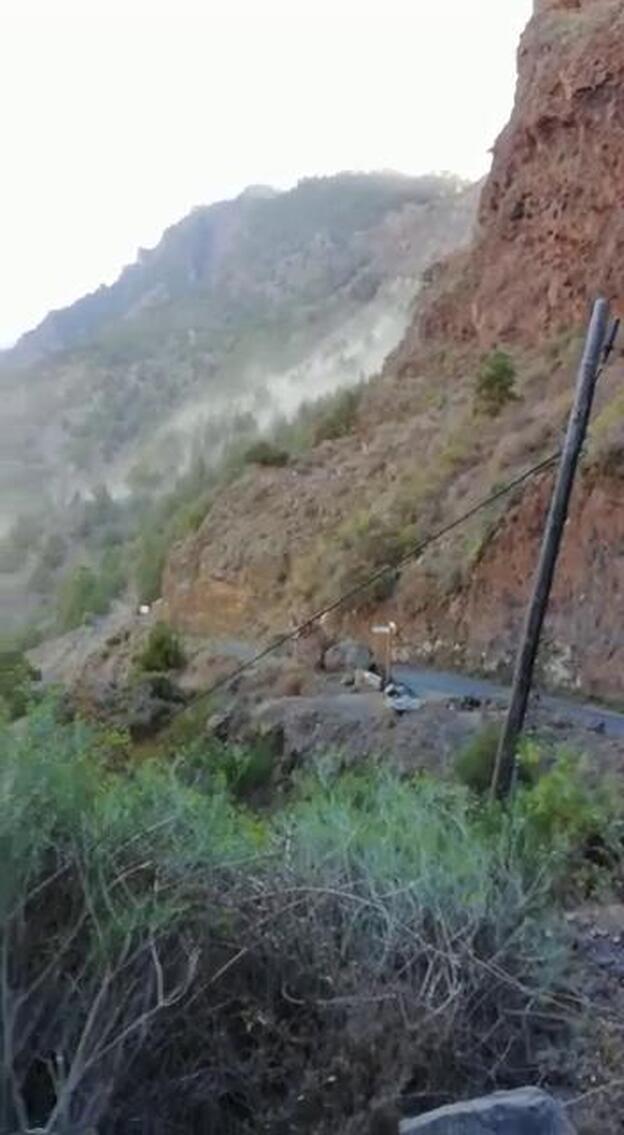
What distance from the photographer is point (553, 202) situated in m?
46.8

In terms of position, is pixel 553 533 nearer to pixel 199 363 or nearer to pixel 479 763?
pixel 479 763

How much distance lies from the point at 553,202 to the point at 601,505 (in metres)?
19.5

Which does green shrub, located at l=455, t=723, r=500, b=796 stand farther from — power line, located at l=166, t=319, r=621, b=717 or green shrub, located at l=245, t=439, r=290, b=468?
green shrub, located at l=245, t=439, r=290, b=468

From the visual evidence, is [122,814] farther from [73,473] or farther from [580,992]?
[73,473]

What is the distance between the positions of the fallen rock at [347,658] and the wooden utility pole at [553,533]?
2081cm

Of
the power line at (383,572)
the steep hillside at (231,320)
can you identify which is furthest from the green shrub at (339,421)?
the steep hillside at (231,320)

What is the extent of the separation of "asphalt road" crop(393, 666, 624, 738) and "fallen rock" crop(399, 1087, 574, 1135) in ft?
59.8

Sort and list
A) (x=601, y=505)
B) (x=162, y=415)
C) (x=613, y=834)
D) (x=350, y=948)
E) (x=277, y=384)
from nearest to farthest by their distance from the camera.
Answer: (x=350, y=948) < (x=613, y=834) < (x=601, y=505) < (x=277, y=384) < (x=162, y=415)

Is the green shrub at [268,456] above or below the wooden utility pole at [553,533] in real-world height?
below

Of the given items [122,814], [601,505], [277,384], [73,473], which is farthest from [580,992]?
[73,473]

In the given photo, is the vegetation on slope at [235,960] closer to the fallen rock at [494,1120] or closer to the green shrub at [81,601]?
the fallen rock at [494,1120]

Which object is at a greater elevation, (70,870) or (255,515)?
(70,870)

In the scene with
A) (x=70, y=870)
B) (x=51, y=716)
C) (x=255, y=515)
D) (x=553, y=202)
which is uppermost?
(x=51, y=716)

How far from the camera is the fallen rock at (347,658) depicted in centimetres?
3359
